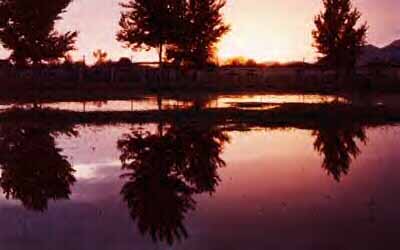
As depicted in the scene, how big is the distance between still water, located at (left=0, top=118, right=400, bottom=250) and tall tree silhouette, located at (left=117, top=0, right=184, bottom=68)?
40.4m

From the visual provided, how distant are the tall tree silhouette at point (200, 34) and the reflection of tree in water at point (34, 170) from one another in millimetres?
43375

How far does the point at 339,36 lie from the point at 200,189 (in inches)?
2320

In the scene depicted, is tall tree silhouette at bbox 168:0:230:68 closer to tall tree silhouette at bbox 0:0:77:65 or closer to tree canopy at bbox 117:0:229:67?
tree canopy at bbox 117:0:229:67

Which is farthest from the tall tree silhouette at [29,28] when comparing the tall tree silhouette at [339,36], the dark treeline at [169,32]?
the tall tree silhouette at [339,36]

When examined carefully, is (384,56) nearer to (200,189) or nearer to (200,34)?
(200,34)

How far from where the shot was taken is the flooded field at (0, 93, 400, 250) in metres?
11.6

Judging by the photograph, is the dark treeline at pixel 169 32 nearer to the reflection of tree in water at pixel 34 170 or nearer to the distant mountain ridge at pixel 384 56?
the distant mountain ridge at pixel 384 56

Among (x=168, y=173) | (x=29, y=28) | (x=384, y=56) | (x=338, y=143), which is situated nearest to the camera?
(x=168, y=173)

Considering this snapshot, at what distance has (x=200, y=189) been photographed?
52.3ft

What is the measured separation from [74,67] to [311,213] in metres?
60.1

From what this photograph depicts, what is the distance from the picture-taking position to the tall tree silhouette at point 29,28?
60.6 meters

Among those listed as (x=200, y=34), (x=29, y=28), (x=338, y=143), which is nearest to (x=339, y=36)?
(x=200, y=34)

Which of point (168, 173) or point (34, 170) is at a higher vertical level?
point (168, 173)

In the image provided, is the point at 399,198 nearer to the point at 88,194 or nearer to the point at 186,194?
the point at 186,194
